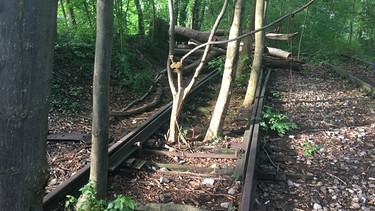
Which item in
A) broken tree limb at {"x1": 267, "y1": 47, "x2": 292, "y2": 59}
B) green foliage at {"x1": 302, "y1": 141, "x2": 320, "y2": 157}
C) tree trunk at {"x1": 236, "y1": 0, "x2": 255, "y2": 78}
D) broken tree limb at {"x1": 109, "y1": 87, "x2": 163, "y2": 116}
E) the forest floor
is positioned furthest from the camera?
broken tree limb at {"x1": 267, "y1": 47, "x2": 292, "y2": 59}

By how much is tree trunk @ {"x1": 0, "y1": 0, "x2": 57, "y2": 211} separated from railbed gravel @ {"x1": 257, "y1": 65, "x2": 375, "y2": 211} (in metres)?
2.99

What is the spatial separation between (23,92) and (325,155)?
4.87 m

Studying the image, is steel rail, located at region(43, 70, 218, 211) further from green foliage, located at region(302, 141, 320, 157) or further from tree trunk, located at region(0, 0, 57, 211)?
green foliage, located at region(302, 141, 320, 157)

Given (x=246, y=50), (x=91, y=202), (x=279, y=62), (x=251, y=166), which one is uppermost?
(x=246, y=50)

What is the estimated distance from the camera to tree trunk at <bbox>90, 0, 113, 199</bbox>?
3.05 metres

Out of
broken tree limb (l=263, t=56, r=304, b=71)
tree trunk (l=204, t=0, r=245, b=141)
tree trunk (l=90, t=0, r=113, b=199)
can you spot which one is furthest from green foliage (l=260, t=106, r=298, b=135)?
broken tree limb (l=263, t=56, r=304, b=71)

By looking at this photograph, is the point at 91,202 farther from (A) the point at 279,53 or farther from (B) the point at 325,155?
(A) the point at 279,53

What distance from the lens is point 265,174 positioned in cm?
446

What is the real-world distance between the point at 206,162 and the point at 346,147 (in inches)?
90.5

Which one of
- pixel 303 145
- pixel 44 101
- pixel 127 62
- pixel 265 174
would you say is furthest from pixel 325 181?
pixel 127 62

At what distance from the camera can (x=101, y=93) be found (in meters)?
3.22

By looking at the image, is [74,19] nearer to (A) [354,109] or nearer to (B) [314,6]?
(A) [354,109]

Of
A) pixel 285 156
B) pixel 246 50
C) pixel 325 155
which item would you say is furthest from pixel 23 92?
pixel 246 50

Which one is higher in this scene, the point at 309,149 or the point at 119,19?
the point at 119,19
